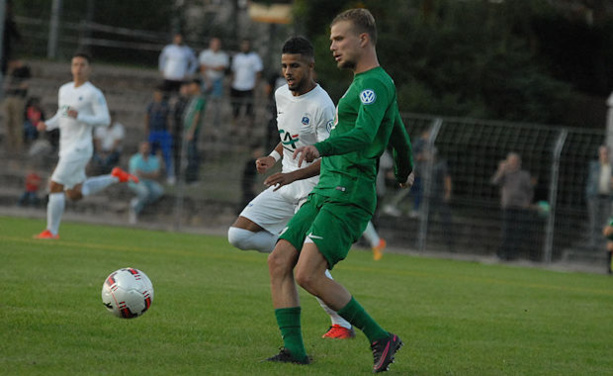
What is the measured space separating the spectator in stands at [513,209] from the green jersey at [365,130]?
1310 cm

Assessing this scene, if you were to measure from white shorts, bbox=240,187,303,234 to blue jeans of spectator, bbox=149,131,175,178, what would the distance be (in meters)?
13.1

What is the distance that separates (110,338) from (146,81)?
22057 millimetres

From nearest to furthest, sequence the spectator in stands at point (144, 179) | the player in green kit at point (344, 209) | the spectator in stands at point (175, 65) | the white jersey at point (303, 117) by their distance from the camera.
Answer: the player in green kit at point (344, 209) → the white jersey at point (303, 117) → the spectator in stands at point (144, 179) → the spectator in stands at point (175, 65)

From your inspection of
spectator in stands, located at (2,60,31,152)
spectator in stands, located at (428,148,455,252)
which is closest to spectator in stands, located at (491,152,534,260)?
spectator in stands, located at (428,148,455,252)

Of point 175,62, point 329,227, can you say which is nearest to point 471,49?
point 175,62

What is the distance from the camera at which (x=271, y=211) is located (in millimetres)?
8516

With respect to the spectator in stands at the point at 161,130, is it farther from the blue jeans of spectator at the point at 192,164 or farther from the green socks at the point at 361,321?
the green socks at the point at 361,321

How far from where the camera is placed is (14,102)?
22562 mm

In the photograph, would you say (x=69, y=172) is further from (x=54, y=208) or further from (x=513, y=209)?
(x=513, y=209)

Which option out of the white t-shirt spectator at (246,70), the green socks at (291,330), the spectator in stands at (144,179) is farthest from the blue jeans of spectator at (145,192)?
the green socks at (291,330)

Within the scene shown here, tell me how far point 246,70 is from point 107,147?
381 cm

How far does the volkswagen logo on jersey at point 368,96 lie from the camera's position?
626cm

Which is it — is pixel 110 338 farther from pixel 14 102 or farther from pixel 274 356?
pixel 14 102

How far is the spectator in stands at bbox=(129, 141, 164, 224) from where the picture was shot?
2114 centimetres
